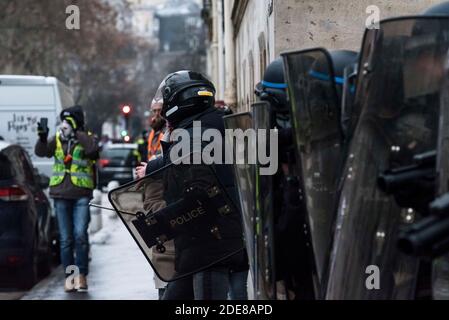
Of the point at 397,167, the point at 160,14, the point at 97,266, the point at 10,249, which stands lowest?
the point at 160,14

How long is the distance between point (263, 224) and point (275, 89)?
0.69m

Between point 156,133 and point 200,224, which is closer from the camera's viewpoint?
point 200,224

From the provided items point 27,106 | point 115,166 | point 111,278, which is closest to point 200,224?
point 111,278

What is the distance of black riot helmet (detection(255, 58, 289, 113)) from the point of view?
4.51m

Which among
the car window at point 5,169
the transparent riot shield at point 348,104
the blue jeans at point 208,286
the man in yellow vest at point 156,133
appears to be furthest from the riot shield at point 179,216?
the car window at point 5,169

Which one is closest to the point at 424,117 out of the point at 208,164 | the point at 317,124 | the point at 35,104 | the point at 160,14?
the point at 317,124

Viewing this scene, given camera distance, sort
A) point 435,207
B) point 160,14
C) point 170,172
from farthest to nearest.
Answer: point 160,14, point 170,172, point 435,207

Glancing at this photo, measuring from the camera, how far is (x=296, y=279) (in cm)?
427

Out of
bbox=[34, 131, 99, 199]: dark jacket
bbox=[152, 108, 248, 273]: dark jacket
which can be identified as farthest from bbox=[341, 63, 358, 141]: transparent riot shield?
bbox=[34, 131, 99, 199]: dark jacket

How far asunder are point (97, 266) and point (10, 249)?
287 cm

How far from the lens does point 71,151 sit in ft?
38.1

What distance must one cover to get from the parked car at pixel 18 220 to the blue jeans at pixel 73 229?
0.38m

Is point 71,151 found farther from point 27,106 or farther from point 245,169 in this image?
point 27,106
